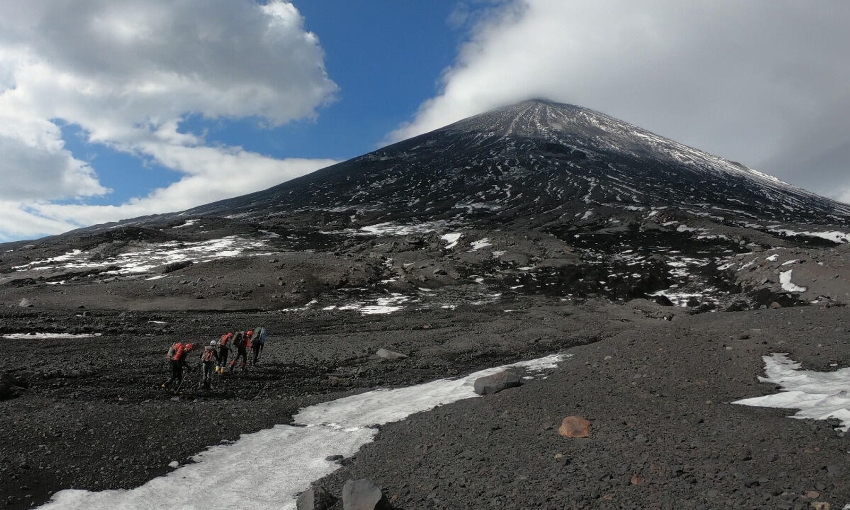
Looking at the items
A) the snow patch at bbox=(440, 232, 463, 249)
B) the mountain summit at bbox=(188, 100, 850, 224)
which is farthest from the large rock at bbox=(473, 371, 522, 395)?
the mountain summit at bbox=(188, 100, 850, 224)

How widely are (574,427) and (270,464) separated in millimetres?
6240

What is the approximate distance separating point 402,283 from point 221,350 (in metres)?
26.1

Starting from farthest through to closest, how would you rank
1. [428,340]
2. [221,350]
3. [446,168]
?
[446,168]
[428,340]
[221,350]

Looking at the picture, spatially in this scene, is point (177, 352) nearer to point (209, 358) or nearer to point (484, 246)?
point (209, 358)

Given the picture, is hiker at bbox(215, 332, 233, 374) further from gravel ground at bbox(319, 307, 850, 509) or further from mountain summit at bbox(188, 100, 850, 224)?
mountain summit at bbox(188, 100, 850, 224)

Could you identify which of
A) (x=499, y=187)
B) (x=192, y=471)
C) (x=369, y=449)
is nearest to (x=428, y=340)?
(x=369, y=449)

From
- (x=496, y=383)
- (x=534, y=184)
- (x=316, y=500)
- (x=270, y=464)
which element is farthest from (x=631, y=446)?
(x=534, y=184)

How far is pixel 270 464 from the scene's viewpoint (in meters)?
10.1

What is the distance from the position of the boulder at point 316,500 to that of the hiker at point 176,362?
30.8ft

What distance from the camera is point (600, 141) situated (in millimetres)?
183750

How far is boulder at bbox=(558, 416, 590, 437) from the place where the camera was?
9.39 m

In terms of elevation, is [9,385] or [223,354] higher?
[9,385]

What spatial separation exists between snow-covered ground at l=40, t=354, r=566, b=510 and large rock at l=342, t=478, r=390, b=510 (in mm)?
1598

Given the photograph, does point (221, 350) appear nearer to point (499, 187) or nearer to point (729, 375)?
point (729, 375)
